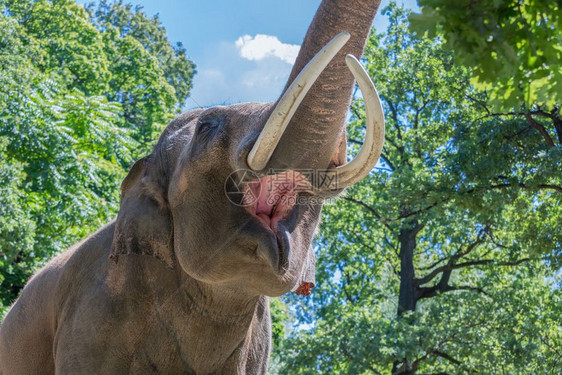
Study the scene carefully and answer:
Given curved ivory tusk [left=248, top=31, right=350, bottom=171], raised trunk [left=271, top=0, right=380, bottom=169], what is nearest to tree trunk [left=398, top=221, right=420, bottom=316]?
raised trunk [left=271, top=0, right=380, bottom=169]

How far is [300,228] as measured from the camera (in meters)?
4.23

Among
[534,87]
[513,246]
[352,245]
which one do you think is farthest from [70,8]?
[534,87]

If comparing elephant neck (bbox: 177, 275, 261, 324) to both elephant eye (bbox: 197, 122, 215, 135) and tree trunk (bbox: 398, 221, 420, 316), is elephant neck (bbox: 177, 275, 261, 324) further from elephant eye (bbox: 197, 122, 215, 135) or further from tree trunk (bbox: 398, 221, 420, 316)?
tree trunk (bbox: 398, 221, 420, 316)

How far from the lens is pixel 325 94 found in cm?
381

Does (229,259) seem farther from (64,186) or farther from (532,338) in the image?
(532,338)

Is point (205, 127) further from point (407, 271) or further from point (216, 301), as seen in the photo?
point (407, 271)

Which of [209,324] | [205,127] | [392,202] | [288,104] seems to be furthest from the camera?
[392,202]

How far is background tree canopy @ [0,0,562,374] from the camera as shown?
14383mm

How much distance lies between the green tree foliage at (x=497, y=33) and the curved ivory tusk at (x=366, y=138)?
0.96 metres

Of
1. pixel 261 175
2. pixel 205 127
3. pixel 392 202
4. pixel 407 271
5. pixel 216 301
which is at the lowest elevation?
pixel 216 301

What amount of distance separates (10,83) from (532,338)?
472 inches

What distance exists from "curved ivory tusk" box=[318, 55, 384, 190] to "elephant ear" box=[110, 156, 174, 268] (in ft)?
3.28

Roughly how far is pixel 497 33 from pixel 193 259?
2.45m

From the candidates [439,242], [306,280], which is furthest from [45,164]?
[306,280]
